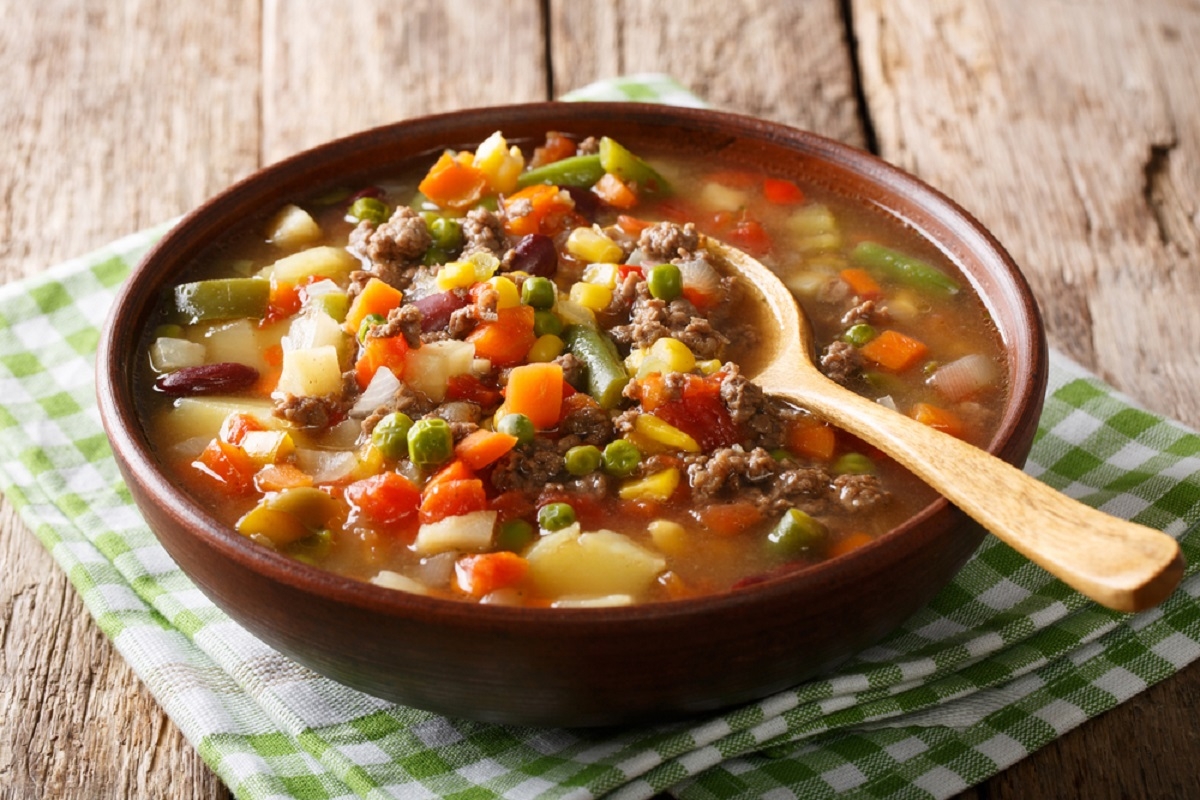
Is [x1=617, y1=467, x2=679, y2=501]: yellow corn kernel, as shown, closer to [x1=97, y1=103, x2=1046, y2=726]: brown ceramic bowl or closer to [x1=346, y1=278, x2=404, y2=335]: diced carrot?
[x1=97, y1=103, x2=1046, y2=726]: brown ceramic bowl

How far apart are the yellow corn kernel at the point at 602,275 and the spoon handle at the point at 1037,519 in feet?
3.31

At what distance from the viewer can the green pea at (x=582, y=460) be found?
387cm

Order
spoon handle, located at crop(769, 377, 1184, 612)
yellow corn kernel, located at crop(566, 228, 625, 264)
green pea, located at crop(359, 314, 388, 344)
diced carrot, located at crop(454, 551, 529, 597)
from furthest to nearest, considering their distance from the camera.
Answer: yellow corn kernel, located at crop(566, 228, 625, 264)
green pea, located at crop(359, 314, 388, 344)
diced carrot, located at crop(454, 551, 529, 597)
spoon handle, located at crop(769, 377, 1184, 612)

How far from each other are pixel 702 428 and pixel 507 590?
0.81 m

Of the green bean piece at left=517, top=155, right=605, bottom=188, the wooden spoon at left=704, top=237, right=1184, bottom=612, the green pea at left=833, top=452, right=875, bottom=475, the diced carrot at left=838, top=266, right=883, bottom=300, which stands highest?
the wooden spoon at left=704, top=237, right=1184, bottom=612

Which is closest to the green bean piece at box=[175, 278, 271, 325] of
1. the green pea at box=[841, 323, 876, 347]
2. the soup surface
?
the soup surface

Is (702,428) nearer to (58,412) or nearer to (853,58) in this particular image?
(58,412)

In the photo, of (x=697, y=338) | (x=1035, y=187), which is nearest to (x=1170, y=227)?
(x=1035, y=187)

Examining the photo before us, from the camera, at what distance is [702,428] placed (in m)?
4.00

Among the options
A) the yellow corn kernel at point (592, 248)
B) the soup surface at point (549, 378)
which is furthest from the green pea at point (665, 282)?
the yellow corn kernel at point (592, 248)

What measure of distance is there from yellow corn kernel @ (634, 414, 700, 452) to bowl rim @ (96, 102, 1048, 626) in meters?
0.55

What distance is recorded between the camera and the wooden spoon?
296cm

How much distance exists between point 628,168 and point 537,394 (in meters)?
1.39

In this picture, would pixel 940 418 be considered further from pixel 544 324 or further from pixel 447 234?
pixel 447 234
